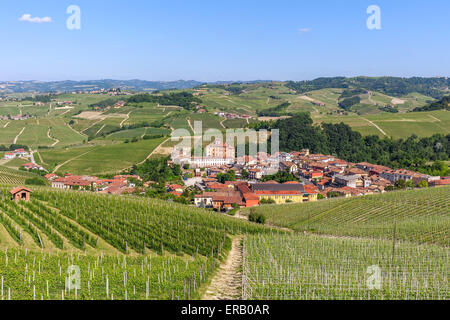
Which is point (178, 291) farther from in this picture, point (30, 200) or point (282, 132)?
point (282, 132)

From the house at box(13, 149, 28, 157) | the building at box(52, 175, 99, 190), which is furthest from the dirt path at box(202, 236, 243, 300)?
the house at box(13, 149, 28, 157)

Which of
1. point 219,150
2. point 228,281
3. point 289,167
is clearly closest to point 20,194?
point 228,281

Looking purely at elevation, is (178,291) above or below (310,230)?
Answer: above

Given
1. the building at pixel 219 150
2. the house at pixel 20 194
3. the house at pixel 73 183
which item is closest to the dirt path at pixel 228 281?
the house at pixel 20 194

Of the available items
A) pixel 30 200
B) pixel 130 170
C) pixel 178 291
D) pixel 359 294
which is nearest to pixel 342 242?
pixel 359 294

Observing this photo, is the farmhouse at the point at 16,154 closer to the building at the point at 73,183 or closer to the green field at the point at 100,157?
the green field at the point at 100,157

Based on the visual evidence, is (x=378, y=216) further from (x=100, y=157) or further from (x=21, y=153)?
(x=21, y=153)

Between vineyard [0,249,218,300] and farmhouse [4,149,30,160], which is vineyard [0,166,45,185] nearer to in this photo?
farmhouse [4,149,30,160]
